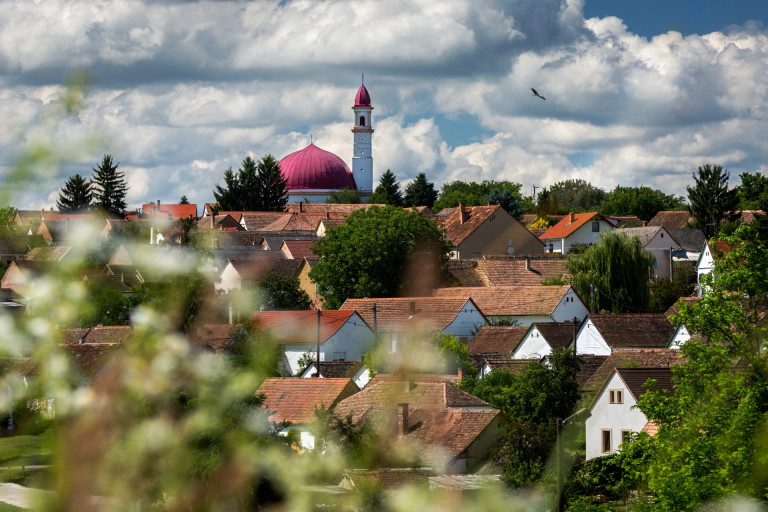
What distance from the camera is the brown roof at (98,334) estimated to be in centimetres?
238

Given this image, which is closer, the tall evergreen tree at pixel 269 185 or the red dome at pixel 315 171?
the tall evergreen tree at pixel 269 185

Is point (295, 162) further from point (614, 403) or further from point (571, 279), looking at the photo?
A: point (614, 403)

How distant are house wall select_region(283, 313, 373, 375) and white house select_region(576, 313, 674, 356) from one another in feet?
25.8

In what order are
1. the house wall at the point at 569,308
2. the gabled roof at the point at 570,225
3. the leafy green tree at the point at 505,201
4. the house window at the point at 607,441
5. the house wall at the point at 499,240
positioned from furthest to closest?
the leafy green tree at the point at 505,201 < the gabled roof at the point at 570,225 < the house wall at the point at 499,240 < the house wall at the point at 569,308 < the house window at the point at 607,441

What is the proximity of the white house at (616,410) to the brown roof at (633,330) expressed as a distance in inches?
316

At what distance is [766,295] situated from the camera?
20375mm

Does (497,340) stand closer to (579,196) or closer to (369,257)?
(369,257)

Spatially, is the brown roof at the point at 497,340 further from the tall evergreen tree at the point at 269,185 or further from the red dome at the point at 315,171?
the red dome at the point at 315,171

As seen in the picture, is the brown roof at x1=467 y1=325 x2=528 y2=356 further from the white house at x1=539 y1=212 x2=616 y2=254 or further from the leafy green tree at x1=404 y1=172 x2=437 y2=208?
the leafy green tree at x1=404 y1=172 x2=437 y2=208

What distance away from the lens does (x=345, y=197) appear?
93.9 m

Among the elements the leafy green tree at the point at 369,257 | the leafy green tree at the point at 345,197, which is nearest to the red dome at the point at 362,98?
the leafy green tree at the point at 345,197

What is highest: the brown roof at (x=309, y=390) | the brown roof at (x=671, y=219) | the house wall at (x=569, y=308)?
the brown roof at (x=671, y=219)

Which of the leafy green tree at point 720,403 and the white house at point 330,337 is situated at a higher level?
the white house at point 330,337

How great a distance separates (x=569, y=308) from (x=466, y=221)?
54.2 feet
